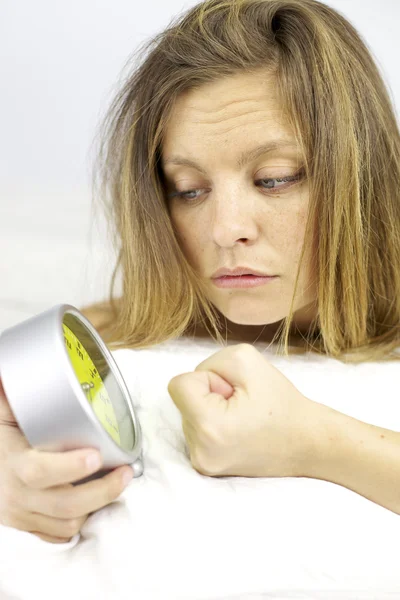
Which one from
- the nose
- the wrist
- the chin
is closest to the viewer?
the wrist

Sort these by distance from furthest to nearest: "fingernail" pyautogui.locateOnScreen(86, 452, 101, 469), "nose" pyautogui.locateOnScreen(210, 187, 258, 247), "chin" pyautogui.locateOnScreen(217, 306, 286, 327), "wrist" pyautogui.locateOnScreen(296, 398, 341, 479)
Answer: "chin" pyautogui.locateOnScreen(217, 306, 286, 327) < "nose" pyautogui.locateOnScreen(210, 187, 258, 247) < "wrist" pyautogui.locateOnScreen(296, 398, 341, 479) < "fingernail" pyautogui.locateOnScreen(86, 452, 101, 469)

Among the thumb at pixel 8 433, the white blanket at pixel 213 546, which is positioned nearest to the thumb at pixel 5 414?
the thumb at pixel 8 433

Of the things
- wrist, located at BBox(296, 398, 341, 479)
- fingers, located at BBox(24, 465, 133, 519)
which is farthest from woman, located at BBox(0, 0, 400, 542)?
fingers, located at BBox(24, 465, 133, 519)

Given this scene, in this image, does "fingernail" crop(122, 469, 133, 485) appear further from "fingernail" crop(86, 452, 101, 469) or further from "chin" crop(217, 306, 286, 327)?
"chin" crop(217, 306, 286, 327)

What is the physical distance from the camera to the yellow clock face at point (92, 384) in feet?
2.30

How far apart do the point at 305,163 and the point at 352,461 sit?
409 millimetres

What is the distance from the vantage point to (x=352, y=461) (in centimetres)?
80

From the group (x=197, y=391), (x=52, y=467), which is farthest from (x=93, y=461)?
(x=197, y=391)

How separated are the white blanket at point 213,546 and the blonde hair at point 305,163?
331mm

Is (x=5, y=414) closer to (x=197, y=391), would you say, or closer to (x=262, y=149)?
(x=197, y=391)

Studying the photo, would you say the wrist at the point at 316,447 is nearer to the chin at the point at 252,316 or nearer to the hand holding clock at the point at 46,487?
the hand holding clock at the point at 46,487

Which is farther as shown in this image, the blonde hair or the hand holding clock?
the blonde hair

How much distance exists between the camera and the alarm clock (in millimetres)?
652

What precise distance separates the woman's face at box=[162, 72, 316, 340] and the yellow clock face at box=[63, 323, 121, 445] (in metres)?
0.29
